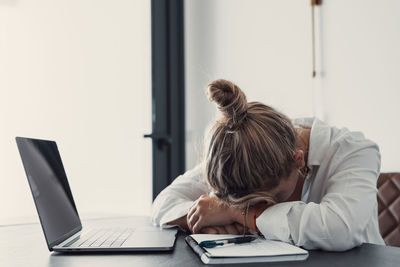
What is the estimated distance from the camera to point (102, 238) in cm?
97

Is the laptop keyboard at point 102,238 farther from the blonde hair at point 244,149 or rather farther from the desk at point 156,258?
the blonde hair at point 244,149

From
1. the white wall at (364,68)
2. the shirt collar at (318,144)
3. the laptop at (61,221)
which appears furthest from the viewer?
the white wall at (364,68)

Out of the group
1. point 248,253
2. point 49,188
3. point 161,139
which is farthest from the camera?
point 161,139

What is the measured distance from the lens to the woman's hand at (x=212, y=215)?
3.35 feet

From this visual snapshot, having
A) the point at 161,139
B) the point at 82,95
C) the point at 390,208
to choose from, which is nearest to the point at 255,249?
the point at 390,208

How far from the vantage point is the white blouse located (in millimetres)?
880

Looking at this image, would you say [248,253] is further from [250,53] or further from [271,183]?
[250,53]

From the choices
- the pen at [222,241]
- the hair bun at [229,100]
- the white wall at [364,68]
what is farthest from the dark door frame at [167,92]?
the pen at [222,241]

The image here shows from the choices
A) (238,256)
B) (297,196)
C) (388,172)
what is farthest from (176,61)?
(238,256)

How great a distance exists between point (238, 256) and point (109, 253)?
0.26 metres

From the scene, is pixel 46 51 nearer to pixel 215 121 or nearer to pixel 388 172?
pixel 215 121

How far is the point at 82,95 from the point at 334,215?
5.86 feet

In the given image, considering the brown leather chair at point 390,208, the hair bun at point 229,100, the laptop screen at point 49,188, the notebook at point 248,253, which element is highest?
the hair bun at point 229,100

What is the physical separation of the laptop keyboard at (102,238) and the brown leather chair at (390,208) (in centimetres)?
94
